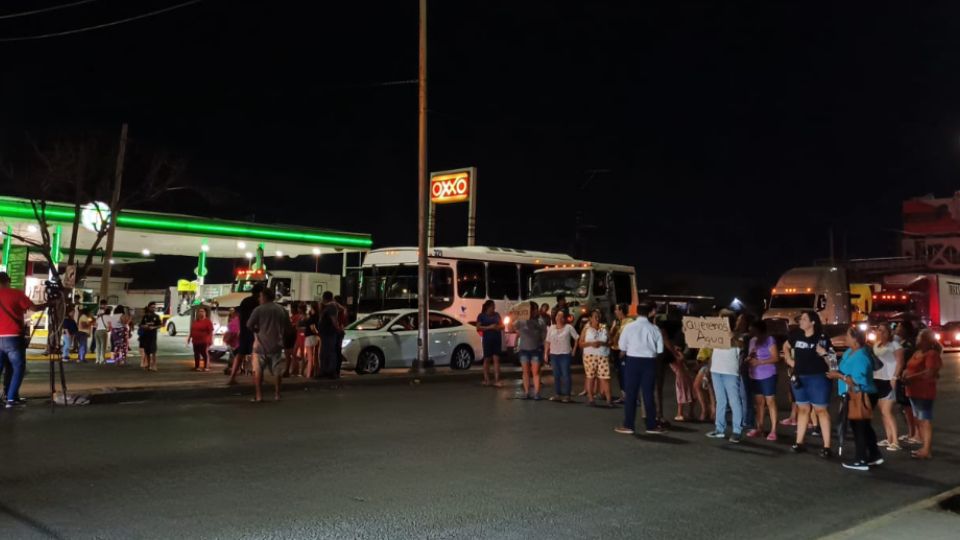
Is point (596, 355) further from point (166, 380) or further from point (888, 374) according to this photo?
point (166, 380)

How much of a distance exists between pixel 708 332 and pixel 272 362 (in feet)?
22.1

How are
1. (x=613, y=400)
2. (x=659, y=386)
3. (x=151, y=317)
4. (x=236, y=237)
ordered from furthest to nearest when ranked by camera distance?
(x=236, y=237), (x=151, y=317), (x=613, y=400), (x=659, y=386)

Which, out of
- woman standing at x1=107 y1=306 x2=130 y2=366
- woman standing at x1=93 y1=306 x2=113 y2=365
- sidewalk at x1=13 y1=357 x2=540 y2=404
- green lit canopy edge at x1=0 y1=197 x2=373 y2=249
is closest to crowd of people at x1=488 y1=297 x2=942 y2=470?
sidewalk at x1=13 y1=357 x2=540 y2=404

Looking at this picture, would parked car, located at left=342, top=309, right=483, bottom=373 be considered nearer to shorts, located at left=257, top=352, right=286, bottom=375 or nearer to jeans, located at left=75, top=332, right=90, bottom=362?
shorts, located at left=257, top=352, right=286, bottom=375

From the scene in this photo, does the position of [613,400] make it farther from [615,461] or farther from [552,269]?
[552,269]

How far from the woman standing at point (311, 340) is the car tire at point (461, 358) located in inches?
168

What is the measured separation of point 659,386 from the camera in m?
11.0

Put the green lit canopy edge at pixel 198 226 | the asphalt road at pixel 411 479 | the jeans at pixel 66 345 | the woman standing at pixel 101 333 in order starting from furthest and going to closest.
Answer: the green lit canopy edge at pixel 198 226
the jeans at pixel 66 345
the woman standing at pixel 101 333
the asphalt road at pixel 411 479

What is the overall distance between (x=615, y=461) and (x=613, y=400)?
5.18 meters

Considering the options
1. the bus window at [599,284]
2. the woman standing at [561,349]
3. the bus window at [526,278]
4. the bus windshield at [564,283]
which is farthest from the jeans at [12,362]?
the bus window at [526,278]

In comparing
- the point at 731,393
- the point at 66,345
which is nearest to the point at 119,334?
the point at 66,345

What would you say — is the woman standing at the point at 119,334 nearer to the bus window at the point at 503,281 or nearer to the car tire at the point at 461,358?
the car tire at the point at 461,358

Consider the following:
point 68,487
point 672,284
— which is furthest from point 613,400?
point 672,284

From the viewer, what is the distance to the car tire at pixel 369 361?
1816 centimetres
